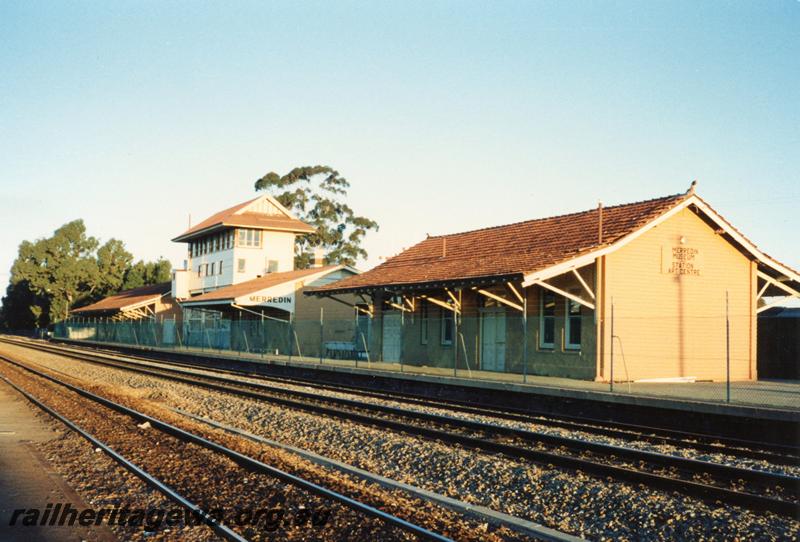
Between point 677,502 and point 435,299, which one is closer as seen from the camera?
point 677,502

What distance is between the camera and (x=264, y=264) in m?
50.4

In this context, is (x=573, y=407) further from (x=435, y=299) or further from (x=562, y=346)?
(x=435, y=299)

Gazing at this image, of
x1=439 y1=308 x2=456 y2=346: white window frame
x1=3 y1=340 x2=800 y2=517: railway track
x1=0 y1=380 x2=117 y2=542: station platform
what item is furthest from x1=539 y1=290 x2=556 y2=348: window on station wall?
x1=0 y1=380 x2=117 y2=542: station platform

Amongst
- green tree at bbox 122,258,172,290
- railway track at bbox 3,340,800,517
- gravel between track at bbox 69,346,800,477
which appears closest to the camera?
railway track at bbox 3,340,800,517

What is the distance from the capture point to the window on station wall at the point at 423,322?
26.0 metres

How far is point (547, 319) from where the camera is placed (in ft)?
71.5

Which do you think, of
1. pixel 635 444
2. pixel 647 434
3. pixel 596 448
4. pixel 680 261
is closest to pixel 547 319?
pixel 680 261

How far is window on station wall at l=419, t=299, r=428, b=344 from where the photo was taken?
26.0 metres

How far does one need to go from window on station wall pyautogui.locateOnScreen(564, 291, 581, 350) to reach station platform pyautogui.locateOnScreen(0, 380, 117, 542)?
13.2 metres

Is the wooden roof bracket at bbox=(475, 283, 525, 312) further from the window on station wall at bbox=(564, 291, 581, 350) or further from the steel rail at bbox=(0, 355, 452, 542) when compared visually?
the steel rail at bbox=(0, 355, 452, 542)

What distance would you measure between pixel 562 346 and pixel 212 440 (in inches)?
460

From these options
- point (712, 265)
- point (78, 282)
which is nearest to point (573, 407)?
point (712, 265)

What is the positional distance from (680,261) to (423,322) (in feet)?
29.0

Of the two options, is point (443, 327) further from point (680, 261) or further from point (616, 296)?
point (680, 261)
